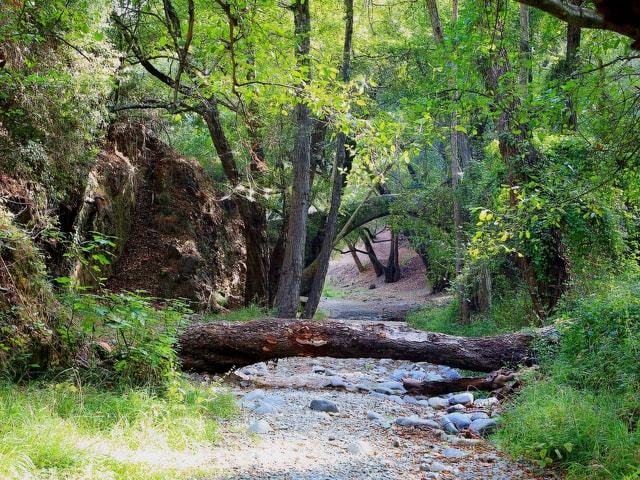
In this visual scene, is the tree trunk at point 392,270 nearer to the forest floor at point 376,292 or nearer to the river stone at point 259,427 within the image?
the forest floor at point 376,292

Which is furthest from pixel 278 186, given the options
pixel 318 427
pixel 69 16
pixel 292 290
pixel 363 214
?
pixel 318 427

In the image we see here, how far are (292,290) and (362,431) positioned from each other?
6315 mm

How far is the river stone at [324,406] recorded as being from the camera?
605 cm

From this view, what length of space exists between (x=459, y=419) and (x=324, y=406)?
1465mm

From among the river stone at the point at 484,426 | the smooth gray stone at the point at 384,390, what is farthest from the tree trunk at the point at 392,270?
the river stone at the point at 484,426

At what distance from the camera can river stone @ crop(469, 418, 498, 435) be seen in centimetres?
536

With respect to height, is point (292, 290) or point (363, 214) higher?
point (363, 214)

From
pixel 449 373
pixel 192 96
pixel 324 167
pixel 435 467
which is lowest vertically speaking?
pixel 449 373

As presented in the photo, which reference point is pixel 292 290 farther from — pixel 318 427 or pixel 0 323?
pixel 0 323

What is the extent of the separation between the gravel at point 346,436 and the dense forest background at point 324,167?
0.55 metres

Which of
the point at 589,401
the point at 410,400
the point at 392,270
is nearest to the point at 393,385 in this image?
the point at 410,400

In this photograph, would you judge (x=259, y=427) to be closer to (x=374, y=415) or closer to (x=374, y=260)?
(x=374, y=415)

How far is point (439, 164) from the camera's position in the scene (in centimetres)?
2150

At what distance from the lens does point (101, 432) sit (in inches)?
150
